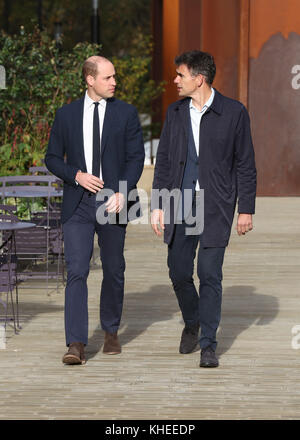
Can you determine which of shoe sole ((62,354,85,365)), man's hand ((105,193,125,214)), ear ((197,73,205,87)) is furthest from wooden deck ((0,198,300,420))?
ear ((197,73,205,87))

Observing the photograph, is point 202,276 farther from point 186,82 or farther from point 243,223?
point 186,82

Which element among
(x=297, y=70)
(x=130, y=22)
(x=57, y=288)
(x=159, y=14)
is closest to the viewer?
(x=57, y=288)

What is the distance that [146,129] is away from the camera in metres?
27.5

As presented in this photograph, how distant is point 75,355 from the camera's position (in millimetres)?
7309

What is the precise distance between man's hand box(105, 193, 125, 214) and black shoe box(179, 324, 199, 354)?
1017mm

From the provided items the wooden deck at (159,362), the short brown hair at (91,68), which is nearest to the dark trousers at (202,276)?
the wooden deck at (159,362)

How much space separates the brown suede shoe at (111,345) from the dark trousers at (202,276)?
50 centimetres

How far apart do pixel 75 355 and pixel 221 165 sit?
1.47 meters

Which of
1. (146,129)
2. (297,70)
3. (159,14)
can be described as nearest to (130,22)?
(159,14)

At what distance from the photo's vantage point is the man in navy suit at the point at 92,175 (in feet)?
24.1

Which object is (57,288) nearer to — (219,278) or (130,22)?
(219,278)

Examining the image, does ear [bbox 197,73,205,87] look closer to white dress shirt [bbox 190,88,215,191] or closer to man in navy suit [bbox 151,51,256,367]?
man in navy suit [bbox 151,51,256,367]

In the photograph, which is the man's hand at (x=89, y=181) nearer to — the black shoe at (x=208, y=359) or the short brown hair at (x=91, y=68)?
the short brown hair at (x=91, y=68)
